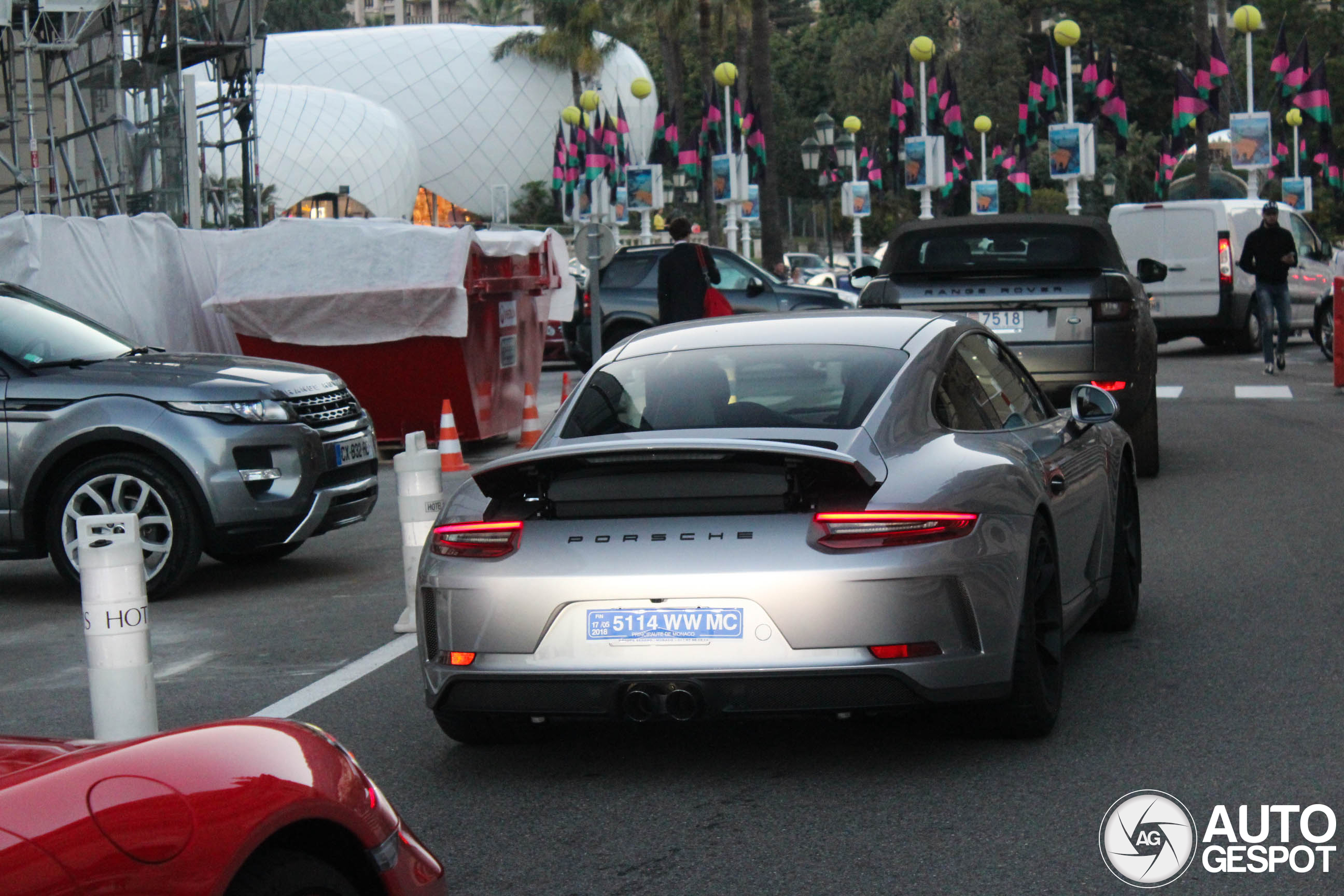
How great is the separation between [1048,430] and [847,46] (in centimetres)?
9114

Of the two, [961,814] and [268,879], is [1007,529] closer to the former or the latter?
[961,814]

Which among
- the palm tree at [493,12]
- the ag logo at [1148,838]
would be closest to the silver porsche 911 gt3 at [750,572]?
the ag logo at [1148,838]

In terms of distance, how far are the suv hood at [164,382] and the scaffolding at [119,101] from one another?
1708 cm

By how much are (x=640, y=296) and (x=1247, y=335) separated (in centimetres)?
945

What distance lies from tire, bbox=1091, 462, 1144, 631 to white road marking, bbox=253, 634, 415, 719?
9.45ft

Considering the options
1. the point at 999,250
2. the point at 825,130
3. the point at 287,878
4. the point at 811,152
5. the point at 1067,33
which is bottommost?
the point at 287,878

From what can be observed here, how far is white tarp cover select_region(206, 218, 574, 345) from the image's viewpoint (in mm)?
16312

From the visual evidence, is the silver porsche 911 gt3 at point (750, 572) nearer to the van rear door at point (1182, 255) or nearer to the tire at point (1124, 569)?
the tire at point (1124, 569)

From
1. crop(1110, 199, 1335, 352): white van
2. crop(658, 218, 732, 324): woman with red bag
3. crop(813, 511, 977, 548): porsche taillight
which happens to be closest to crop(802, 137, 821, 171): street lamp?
crop(1110, 199, 1335, 352): white van

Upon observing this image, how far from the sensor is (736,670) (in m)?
4.98

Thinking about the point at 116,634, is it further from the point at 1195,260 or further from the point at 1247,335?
the point at 1247,335

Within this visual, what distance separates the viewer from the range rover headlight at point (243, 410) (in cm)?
954

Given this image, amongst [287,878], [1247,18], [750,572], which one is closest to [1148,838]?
[750,572]

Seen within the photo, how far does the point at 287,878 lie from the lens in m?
2.91
